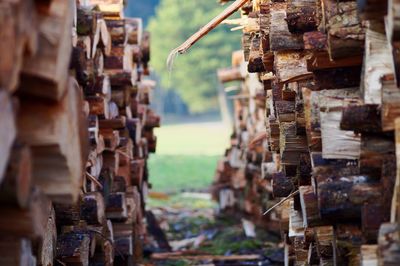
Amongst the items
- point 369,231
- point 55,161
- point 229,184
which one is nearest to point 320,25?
point 369,231

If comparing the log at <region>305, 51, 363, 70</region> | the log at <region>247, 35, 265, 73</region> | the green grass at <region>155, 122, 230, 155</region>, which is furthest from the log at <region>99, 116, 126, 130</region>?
the green grass at <region>155, 122, 230, 155</region>

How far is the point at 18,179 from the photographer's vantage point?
318cm

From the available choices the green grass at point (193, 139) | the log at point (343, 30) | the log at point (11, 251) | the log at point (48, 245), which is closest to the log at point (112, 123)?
the log at point (48, 245)

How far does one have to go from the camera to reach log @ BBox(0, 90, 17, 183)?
9.84 ft

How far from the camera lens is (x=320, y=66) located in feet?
15.5

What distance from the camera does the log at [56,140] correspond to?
3.30 metres

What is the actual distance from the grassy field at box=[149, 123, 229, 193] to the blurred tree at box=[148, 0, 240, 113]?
1539 mm

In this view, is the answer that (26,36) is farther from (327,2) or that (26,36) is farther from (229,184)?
(229,184)

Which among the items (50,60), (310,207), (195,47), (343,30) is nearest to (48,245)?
(310,207)

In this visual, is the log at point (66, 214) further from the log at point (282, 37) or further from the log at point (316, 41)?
the log at point (316, 41)

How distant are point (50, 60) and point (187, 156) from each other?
75.1 feet

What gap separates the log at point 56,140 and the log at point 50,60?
0.07 meters

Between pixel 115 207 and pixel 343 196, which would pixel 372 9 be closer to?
Result: pixel 343 196

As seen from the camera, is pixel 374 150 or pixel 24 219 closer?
pixel 24 219
